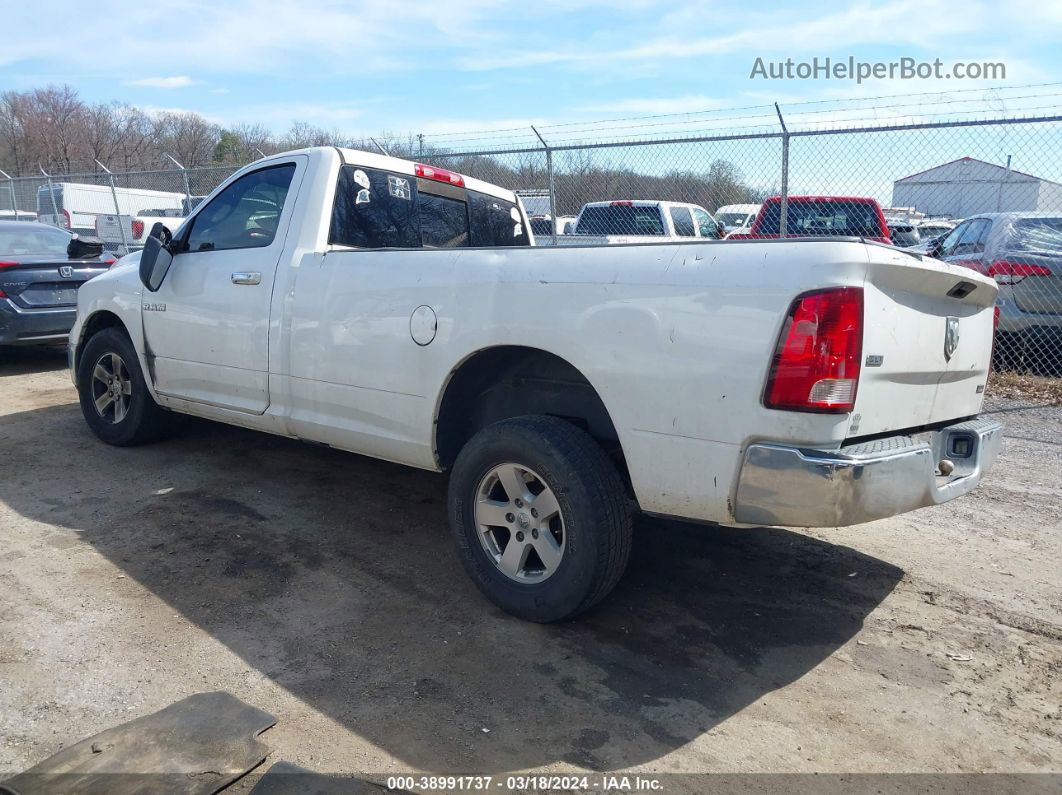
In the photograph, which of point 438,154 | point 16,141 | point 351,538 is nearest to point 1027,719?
point 351,538

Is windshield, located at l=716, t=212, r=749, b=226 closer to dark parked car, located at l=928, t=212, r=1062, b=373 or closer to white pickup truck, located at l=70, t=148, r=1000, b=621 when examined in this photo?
dark parked car, located at l=928, t=212, r=1062, b=373

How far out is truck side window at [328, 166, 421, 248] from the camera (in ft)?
15.3

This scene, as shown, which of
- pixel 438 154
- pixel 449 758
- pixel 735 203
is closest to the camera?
pixel 449 758

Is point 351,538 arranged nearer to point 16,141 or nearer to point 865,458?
point 865,458

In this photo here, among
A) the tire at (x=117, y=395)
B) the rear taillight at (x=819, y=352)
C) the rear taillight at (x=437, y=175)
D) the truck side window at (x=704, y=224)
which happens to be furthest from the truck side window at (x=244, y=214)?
the truck side window at (x=704, y=224)

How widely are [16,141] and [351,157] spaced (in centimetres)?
5200

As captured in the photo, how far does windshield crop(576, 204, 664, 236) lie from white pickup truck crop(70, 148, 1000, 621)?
6794 mm

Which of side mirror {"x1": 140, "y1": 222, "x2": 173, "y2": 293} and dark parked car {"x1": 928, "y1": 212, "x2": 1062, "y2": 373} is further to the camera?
dark parked car {"x1": 928, "y1": 212, "x2": 1062, "y2": 373}

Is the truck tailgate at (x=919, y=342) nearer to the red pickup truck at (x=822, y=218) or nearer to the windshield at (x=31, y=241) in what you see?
the red pickup truck at (x=822, y=218)

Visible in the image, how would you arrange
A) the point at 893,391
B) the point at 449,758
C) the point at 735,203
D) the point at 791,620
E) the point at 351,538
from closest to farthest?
the point at 449,758 < the point at 893,391 < the point at 791,620 < the point at 351,538 < the point at 735,203

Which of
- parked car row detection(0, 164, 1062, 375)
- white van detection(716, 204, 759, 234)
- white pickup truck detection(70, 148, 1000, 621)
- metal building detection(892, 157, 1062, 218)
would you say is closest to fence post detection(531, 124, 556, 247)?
parked car row detection(0, 164, 1062, 375)

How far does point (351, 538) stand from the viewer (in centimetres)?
454

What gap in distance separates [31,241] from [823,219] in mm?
9208

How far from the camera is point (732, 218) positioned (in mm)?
11734
